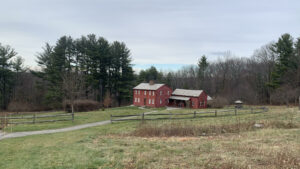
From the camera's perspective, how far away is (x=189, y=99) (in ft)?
143

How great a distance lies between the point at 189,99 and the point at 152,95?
8400mm

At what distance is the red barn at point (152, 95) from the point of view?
43.7 meters

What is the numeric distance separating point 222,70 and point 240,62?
9.47 meters

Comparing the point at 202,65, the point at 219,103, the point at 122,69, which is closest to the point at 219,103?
the point at 219,103

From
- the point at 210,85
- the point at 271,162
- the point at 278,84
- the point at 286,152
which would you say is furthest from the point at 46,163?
the point at 210,85

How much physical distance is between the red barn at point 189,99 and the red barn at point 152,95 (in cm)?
166

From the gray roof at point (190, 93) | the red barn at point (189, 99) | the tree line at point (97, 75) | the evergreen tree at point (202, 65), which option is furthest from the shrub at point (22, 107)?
the evergreen tree at point (202, 65)

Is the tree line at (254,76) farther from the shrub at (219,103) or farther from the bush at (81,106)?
the bush at (81,106)

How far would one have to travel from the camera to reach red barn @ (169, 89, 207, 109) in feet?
142

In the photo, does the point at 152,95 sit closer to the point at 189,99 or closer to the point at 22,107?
the point at 189,99

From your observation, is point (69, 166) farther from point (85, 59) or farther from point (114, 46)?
point (114, 46)

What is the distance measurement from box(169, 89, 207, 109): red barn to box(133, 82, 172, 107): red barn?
1.66 metres

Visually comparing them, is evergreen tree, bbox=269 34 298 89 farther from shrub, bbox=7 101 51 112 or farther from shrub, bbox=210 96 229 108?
shrub, bbox=7 101 51 112

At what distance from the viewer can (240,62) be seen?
2670 inches
